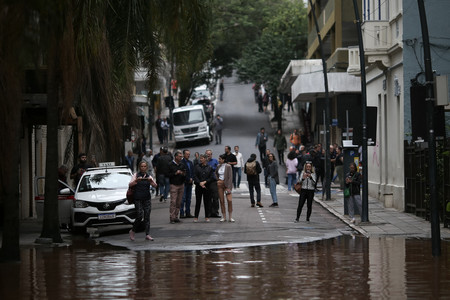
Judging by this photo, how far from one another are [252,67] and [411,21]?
44783 mm

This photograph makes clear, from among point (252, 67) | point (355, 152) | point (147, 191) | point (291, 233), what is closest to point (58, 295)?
point (147, 191)

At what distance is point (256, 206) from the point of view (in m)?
32.7

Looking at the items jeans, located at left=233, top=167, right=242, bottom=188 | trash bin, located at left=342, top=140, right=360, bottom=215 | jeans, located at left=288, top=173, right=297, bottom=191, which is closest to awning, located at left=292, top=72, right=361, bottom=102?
jeans, located at left=233, top=167, right=242, bottom=188

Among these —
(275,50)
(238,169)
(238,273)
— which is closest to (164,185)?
(238,169)

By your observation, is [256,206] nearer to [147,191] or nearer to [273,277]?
[147,191]

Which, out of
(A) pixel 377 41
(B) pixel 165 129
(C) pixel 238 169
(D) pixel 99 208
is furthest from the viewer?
(B) pixel 165 129

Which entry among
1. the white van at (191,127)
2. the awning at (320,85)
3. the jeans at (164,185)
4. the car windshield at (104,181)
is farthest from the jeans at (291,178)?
the white van at (191,127)

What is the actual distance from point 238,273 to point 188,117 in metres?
48.6

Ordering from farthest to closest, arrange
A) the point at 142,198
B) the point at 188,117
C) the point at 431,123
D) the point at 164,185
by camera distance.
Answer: the point at 188,117
the point at 164,185
the point at 142,198
the point at 431,123

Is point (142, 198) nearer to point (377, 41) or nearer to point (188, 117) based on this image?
point (377, 41)

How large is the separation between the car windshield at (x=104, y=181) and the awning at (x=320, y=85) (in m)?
24.3

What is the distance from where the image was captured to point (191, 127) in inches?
2473

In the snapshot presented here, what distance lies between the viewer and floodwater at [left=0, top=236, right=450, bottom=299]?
12.7 metres

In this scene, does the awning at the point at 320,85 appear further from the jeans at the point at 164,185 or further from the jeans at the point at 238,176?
the jeans at the point at 164,185
